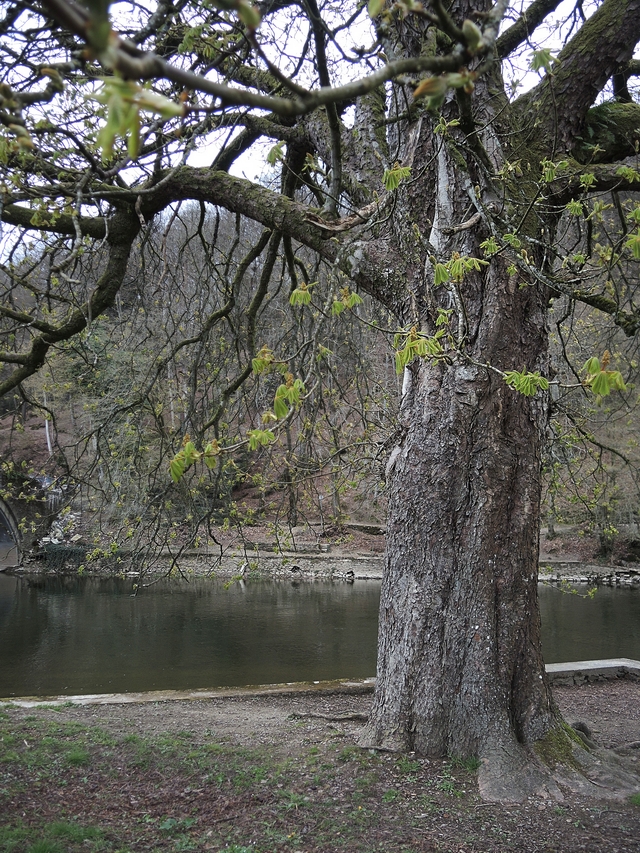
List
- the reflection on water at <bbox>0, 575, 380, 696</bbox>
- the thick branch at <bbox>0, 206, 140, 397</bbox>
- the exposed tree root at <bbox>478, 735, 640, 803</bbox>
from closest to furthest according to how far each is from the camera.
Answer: the exposed tree root at <bbox>478, 735, 640, 803</bbox>, the thick branch at <bbox>0, 206, 140, 397</bbox>, the reflection on water at <bbox>0, 575, 380, 696</bbox>

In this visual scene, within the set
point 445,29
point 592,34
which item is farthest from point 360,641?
point 445,29

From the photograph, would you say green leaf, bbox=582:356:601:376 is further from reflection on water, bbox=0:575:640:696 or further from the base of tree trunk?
reflection on water, bbox=0:575:640:696

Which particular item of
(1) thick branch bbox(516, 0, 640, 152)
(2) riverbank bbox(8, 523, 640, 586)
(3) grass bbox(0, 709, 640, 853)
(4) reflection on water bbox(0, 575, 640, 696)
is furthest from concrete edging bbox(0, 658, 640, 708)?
(2) riverbank bbox(8, 523, 640, 586)

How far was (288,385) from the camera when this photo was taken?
192 cm

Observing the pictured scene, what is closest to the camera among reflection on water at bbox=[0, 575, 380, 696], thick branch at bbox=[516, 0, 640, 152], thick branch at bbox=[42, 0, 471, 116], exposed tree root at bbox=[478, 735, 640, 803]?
thick branch at bbox=[42, 0, 471, 116]

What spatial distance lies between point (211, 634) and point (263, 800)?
866 centimetres

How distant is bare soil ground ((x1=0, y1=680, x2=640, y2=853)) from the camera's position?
3297 millimetres

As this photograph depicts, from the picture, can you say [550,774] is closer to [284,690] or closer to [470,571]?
[470,571]

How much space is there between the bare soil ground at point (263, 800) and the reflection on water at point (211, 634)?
4.50 metres

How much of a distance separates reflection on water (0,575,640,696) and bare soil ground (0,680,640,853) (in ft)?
14.8

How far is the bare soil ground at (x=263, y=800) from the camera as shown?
330cm

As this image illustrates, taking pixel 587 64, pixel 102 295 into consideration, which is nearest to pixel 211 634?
pixel 102 295

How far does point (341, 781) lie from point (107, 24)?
4.16 metres

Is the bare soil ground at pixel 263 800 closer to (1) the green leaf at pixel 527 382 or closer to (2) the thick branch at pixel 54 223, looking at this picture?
(1) the green leaf at pixel 527 382
